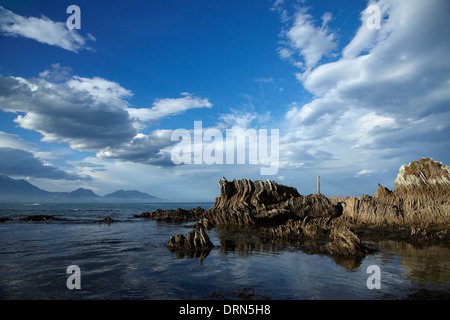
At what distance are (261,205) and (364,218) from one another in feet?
40.2

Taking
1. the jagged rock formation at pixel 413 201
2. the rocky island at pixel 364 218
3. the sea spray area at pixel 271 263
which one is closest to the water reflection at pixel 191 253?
the sea spray area at pixel 271 263

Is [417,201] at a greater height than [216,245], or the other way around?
[417,201]

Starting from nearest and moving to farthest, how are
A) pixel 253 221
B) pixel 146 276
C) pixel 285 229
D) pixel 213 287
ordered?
pixel 213 287, pixel 146 276, pixel 285 229, pixel 253 221

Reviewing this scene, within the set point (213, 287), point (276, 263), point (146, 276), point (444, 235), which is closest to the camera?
point (213, 287)

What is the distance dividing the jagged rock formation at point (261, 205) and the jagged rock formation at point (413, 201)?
5.81 meters

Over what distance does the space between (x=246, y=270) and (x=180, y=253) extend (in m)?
4.98

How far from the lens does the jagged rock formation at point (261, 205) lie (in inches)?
1112

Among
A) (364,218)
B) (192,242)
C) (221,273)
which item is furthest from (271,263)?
(364,218)

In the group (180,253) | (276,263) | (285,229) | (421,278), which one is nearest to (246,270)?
(276,263)

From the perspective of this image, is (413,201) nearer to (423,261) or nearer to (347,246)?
(423,261)

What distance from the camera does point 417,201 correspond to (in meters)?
20.5
